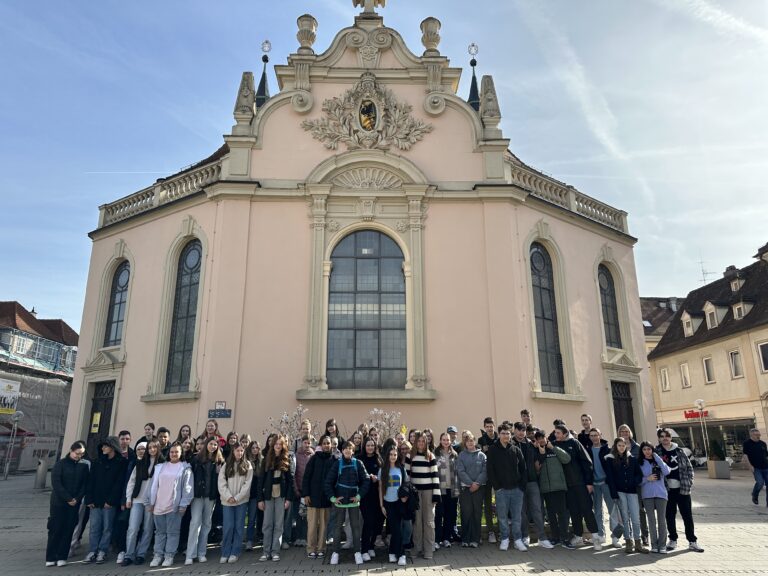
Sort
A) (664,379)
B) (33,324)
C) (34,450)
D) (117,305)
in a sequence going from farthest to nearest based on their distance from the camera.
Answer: (33,324) < (664,379) < (34,450) < (117,305)

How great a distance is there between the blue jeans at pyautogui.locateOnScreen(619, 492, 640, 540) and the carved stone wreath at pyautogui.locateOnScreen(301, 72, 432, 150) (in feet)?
34.4

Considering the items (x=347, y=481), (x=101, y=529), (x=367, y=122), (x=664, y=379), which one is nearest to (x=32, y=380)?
(x=367, y=122)

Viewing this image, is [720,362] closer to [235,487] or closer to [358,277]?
[358,277]

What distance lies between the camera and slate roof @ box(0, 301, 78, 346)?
35297 millimetres

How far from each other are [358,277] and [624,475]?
8.16 meters

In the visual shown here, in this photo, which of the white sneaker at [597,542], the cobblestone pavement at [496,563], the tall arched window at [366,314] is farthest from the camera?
the tall arched window at [366,314]

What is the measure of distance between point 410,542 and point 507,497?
1.65 meters

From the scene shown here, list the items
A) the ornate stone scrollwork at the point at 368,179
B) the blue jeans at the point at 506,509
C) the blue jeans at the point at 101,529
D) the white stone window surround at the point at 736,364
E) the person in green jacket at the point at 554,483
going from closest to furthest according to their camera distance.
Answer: the blue jeans at the point at 101,529 < the blue jeans at the point at 506,509 < the person in green jacket at the point at 554,483 < the ornate stone scrollwork at the point at 368,179 < the white stone window surround at the point at 736,364

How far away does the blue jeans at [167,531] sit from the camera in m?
7.59

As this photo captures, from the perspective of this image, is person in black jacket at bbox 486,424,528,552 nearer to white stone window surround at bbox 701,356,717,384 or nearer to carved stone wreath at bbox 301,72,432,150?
carved stone wreath at bbox 301,72,432,150

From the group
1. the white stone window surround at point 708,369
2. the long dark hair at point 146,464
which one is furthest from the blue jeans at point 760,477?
the white stone window surround at point 708,369

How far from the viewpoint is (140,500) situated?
25.6ft

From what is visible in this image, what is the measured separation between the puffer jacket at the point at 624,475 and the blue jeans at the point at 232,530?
5.68 metres

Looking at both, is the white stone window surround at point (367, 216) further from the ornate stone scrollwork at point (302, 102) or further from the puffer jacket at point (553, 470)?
the puffer jacket at point (553, 470)
